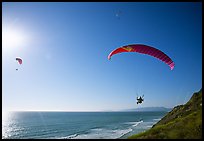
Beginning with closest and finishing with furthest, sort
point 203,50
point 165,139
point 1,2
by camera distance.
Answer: point 1,2 < point 203,50 < point 165,139

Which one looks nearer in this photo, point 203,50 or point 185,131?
point 203,50

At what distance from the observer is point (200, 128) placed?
15.9m

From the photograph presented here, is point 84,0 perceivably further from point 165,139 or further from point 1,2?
point 165,139

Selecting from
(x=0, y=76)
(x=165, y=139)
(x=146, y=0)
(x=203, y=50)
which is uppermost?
(x=146, y=0)

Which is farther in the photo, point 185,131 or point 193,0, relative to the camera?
point 185,131

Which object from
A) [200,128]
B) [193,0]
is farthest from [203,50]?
[200,128]

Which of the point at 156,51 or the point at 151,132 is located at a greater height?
the point at 156,51

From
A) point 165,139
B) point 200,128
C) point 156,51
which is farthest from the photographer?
point 156,51

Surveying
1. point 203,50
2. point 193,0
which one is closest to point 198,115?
point 203,50

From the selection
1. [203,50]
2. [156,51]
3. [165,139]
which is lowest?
[165,139]

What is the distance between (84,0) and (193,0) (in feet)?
20.0

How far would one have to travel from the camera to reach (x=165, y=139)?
14.9m

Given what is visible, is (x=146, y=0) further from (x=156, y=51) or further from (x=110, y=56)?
(x=110, y=56)

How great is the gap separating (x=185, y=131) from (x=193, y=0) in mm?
9215
